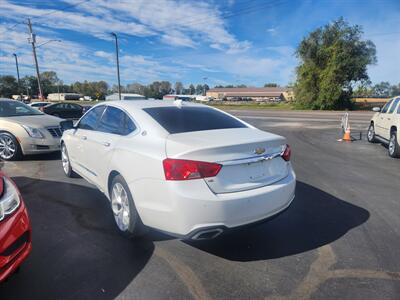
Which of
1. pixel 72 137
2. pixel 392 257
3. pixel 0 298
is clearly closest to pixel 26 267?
pixel 0 298

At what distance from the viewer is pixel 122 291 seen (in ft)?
8.80

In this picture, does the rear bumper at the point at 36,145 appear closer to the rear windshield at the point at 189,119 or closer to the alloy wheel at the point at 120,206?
the alloy wheel at the point at 120,206

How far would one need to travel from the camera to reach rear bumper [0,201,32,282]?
92.4 inches

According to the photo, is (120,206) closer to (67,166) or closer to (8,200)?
(8,200)

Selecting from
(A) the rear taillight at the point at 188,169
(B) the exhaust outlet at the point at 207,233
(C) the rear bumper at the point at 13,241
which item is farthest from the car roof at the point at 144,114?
(C) the rear bumper at the point at 13,241

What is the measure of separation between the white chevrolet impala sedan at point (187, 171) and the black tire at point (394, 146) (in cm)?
630

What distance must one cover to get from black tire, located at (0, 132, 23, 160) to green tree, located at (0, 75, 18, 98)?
9313 centimetres

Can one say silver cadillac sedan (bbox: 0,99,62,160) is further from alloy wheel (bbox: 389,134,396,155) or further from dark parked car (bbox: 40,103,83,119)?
dark parked car (bbox: 40,103,83,119)

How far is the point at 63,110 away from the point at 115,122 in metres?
18.2

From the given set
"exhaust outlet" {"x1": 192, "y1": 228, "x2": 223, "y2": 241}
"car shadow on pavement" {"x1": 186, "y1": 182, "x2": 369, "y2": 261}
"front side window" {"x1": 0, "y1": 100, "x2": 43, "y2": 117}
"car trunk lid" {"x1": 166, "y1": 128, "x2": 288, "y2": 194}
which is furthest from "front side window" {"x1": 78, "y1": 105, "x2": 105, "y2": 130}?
"front side window" {"x1": 0, "y1": 100, "x2": 43, "y2": 117}

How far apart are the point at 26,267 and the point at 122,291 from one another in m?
1.08

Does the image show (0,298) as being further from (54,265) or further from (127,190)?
(127,190)

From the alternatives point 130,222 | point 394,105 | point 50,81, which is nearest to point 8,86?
point 50,81

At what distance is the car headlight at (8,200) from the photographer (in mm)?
2457
